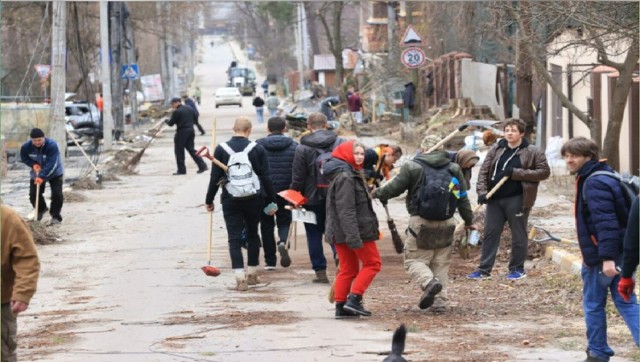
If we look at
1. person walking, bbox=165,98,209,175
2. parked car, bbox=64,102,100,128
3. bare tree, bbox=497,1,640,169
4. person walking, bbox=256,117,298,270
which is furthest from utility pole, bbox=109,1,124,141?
person walking, bbox=256,117,298,270

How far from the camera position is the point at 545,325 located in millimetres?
10133

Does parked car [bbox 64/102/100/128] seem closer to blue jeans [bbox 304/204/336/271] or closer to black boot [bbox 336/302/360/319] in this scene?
blue jeans [bbox 304/204/336/271]

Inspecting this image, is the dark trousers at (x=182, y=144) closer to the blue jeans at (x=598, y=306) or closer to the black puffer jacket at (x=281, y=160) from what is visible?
the black puffer jacket at (x=281, y=160)

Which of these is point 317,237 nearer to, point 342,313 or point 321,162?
point 321,162

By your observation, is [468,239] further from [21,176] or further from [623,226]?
[21,176]

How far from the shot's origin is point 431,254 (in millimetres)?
10594

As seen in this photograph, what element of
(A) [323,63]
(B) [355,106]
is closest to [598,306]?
(B) [355,106]

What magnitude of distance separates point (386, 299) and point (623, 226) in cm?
399

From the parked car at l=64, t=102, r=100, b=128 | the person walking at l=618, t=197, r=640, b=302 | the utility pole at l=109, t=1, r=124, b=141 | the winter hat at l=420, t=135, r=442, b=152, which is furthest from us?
the utility pole at l=109, t=1, r=124, b=141

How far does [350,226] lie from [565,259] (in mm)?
3651

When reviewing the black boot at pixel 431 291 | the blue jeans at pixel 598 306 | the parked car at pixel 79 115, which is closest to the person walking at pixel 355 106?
the parked car at pixel 79 115

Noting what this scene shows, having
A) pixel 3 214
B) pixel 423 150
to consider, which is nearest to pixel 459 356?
pixel 423 150

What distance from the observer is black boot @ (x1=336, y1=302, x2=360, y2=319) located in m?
10.5

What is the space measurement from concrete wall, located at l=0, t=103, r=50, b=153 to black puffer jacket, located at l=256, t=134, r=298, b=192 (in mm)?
19008
